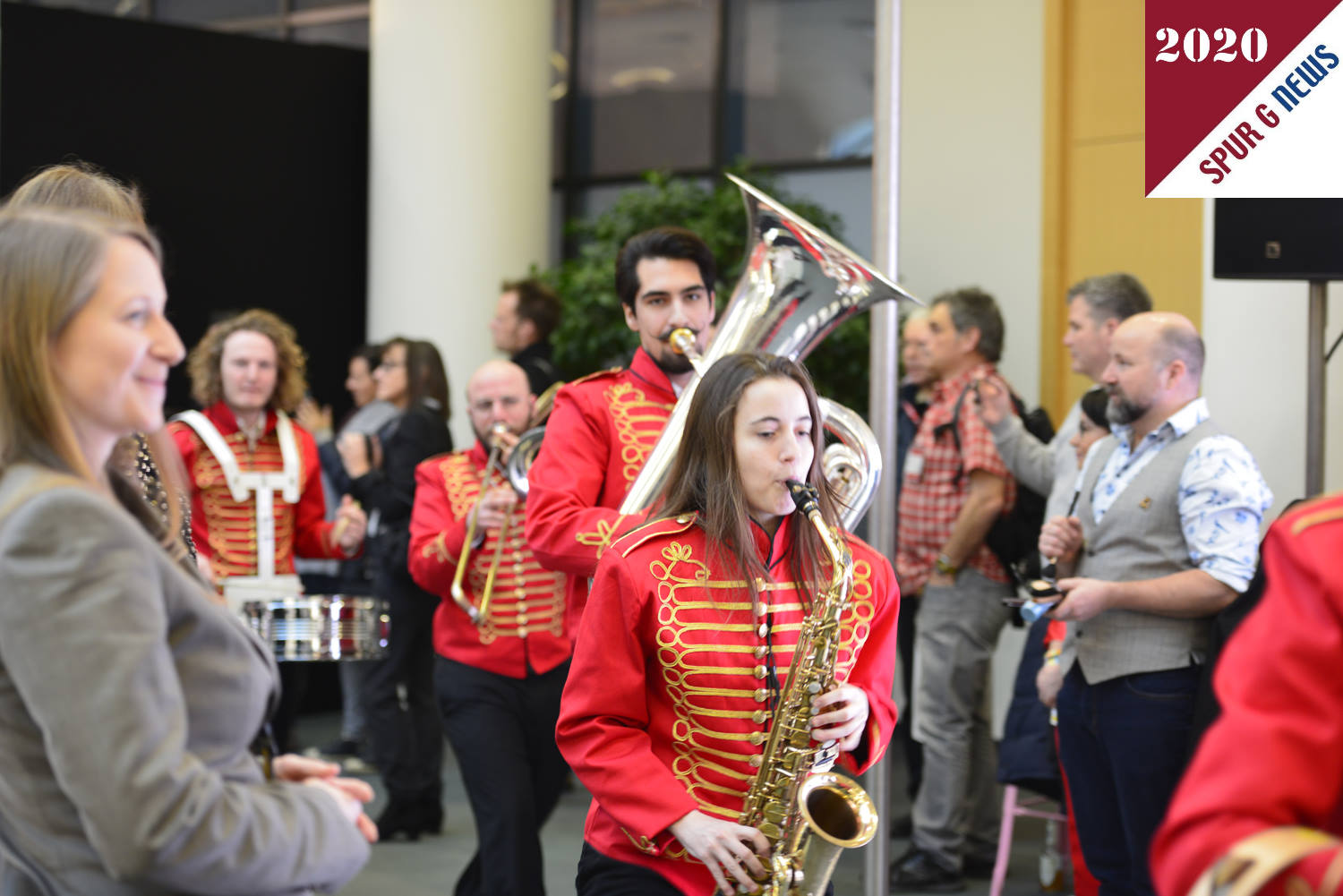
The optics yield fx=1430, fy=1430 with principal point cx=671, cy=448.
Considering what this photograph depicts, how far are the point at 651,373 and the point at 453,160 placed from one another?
464 centimetres

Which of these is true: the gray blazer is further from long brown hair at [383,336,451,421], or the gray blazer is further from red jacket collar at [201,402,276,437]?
long brown hair at [383,336,451,421]

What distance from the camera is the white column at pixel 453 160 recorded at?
737cm

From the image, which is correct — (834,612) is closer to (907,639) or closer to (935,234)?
(907,639)

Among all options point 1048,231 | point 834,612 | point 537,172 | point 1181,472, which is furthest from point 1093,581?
point 537,172

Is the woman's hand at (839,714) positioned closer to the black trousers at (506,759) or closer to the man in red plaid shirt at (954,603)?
the black trousers at (506,759)

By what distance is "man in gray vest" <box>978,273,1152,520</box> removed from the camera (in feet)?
13.5

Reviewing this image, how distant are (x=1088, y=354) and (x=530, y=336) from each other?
213 centimetres

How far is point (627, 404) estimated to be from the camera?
10.0 feet

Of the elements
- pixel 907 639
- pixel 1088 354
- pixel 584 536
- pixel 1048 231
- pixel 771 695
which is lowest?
pixel 907 639

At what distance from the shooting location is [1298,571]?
4.21 feet

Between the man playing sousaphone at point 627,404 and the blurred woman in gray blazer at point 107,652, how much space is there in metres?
1.47

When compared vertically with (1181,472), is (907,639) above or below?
below

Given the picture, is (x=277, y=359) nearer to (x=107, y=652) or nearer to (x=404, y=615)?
(x=404, y=615)

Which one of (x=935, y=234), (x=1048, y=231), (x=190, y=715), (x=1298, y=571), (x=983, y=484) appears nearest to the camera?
(x=1298, y=571)
